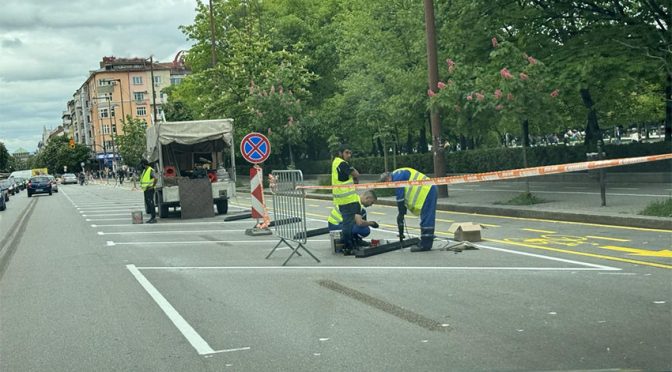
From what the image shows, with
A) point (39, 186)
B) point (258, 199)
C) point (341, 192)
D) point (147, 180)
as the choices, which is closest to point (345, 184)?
point (341, 192)

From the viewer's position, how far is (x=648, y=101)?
4400 centimetres

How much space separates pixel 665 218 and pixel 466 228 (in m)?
3.50

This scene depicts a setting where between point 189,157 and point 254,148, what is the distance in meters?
7.87

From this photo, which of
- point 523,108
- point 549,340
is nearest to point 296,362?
point 549,340

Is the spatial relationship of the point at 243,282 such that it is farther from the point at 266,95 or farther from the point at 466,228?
the point at 266,95

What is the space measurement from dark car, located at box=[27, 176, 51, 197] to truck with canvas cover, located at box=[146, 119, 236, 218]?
35291 millimetres

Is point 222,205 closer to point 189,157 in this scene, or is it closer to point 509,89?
point 189,157

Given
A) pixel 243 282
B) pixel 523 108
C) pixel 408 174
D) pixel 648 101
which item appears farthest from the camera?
pixel 648 101

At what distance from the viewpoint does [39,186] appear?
5638 cm

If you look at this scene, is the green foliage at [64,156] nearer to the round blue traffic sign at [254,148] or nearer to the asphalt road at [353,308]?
the round blue traffic sign at [254,148]

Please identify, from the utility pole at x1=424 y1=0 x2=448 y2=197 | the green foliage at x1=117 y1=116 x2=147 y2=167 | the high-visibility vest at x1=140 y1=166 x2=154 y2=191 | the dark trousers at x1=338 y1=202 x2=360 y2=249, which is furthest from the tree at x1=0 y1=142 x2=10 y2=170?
the dark trousers at x1=338 y1=202 x2=360 y2=249

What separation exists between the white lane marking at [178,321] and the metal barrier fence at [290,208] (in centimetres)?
216

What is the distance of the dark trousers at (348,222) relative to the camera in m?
11.3

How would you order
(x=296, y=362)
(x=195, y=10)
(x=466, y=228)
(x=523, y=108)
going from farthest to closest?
(x=195, y=10)
(x=523, y=108)
(x=466, y=228)
(x=296, y=362)
